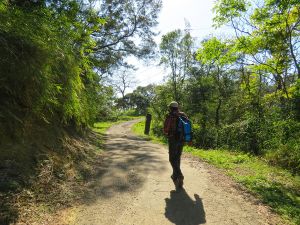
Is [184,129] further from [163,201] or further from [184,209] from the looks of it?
[184,209]

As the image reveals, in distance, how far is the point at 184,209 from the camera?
200 inches

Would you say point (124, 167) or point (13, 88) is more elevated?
point (13, 88)

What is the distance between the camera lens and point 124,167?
808 centimetres

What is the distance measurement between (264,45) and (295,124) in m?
3.29

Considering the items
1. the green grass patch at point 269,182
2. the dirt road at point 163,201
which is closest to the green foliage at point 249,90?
the green grass patch at point 269,182

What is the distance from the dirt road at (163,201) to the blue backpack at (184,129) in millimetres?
1099

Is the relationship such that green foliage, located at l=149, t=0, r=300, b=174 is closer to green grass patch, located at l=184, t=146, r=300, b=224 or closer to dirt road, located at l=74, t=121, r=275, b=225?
green grass patch, located at l=184, t=146, r=300, b=224

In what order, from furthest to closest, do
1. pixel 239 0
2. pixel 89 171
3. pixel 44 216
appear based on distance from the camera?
pixel 239 0 < pixel 89 171 < pixel 44 216

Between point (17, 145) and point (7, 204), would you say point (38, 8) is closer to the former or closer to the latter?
point (17, 145)

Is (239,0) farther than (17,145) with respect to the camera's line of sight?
Yes

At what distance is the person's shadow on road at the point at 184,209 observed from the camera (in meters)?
4.63

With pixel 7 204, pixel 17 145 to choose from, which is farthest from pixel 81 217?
pixel 17 145

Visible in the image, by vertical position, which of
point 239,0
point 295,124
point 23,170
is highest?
point 239,0

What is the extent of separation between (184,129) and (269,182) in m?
3.08
